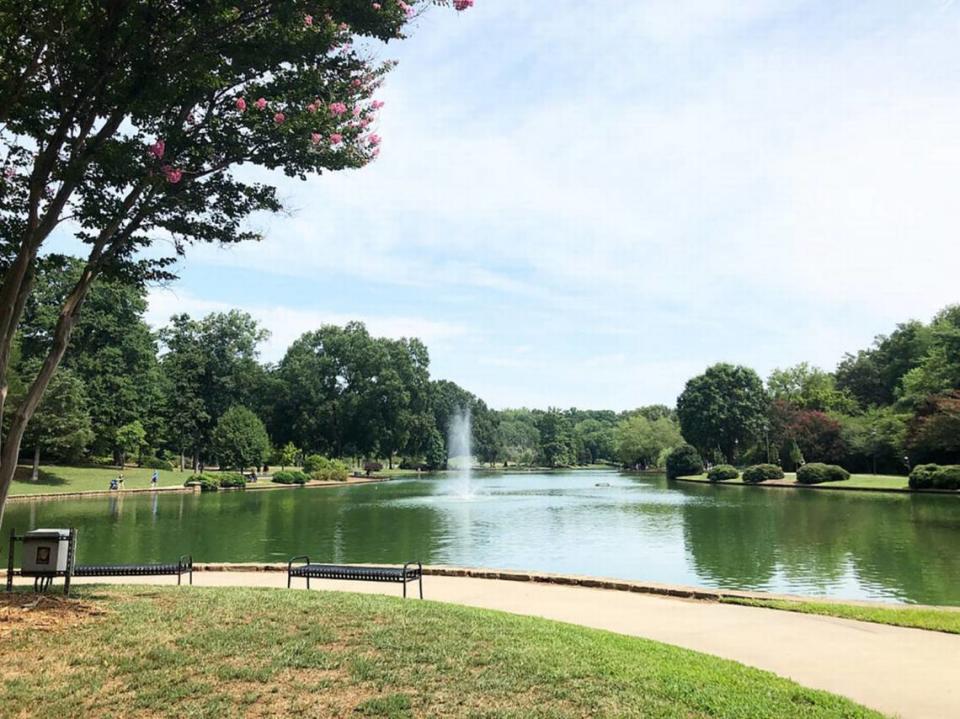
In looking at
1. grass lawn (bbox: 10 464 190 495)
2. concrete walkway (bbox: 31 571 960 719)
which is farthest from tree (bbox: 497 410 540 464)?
concrete walkway (bbox: 31 571 960 719)

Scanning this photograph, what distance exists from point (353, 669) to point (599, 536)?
1488 centimetres

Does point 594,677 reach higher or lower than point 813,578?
higher

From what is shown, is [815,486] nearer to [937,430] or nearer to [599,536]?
[937,430]

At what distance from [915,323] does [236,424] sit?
61.8 metres

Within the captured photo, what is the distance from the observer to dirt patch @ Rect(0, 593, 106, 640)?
5.85m

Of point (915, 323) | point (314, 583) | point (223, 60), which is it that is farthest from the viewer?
point (915, 323)

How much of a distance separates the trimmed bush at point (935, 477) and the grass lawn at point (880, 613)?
1202 inches

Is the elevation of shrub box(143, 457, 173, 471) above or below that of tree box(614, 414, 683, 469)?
below

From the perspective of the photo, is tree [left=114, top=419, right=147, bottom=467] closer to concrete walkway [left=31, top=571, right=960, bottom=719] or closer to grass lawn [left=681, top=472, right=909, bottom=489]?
concrete walkway [left=31, top=571, right=960, bottom=719]

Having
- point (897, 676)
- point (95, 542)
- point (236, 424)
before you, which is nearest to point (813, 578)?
point (897, 676)

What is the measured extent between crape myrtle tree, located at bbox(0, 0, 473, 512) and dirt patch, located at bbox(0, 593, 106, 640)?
1.05 meters

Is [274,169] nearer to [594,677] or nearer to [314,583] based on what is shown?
[314,583]

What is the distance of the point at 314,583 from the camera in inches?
413

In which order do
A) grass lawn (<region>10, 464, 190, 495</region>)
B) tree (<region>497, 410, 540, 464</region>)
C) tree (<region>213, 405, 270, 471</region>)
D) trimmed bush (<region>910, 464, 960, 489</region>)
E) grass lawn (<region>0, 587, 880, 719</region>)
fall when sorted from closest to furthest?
1. grass lawn (<region>0, 587, 880, 719</region>)
2. trimmed bush (<region>910, 464, 960, 489</region>)
3. grass lawn (<region>10, 464, 190, 495</region>)
4. tree (<region>213, 405, 270, 471</region>)
5. tree (<region>497, 410, 540, 464</region>)
